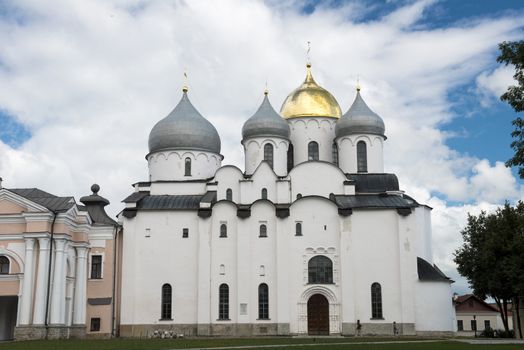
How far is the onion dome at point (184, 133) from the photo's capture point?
43625 millimetres

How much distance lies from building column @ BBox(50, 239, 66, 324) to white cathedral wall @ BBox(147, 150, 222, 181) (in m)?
9.95

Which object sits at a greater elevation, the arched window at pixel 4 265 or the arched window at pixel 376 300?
the arched window at pixel 4 265

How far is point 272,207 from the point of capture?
39406 mm

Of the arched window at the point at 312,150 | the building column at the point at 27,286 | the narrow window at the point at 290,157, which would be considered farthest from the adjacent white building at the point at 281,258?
the building column at the point at 27,286

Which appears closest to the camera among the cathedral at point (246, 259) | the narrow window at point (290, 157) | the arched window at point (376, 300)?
the cathedral at point (246, 259)

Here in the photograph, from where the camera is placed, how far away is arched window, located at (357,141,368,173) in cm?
4366

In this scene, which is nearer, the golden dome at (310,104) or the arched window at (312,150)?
the arched window at (312,150)

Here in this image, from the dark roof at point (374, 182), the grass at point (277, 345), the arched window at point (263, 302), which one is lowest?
the grass at point (277, 345)

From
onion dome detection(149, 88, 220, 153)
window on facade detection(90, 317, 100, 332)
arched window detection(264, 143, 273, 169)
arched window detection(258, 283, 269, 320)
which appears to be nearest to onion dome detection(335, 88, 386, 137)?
arched window detection(264, 143, 273, 169)

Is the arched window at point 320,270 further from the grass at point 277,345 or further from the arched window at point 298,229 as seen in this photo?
the grass at point 277,345

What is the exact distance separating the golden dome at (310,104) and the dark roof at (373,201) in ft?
25.5

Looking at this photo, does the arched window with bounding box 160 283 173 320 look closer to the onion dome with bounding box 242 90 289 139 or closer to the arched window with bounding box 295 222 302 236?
the arched window with bounding box 295 222 302 236

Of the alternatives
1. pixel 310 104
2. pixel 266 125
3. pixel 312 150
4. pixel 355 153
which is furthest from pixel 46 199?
pixel 355 153

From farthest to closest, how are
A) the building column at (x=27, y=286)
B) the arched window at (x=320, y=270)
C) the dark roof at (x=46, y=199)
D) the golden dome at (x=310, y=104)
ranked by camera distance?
the golden dome at (x=310, y=104)
the arched window at (x=320, y=270)
the dark roof at (x=46, y=199)
the building column at (x=27, y=286)
